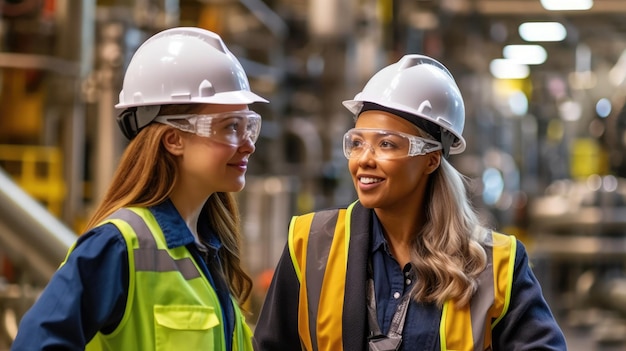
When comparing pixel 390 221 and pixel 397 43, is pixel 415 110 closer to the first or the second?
pixel 390 221

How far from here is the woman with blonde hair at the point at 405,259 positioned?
8.26 feet

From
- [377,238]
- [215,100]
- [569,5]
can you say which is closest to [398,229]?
[377,238]

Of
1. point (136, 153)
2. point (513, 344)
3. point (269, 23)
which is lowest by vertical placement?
point (513, 344)

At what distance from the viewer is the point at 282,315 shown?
8.71 ft

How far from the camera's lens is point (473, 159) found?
14781mm

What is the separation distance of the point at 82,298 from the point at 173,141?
0.44 metres

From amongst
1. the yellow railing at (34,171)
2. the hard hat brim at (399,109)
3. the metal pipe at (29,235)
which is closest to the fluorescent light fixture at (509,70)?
the yellow railing at (34,171)

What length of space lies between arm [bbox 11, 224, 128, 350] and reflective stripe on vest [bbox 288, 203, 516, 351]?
71 centimetres

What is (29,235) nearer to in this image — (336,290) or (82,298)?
(336,290)

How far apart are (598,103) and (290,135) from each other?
3.15 meters

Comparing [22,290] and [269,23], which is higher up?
[269,23]

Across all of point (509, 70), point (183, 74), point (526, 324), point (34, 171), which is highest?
point (509, 70)

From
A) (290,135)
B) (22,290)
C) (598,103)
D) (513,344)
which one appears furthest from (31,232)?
(598,103)

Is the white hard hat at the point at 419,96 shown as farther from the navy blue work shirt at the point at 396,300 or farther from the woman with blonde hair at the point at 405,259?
the navy blue work shirt at the point at 396,300
